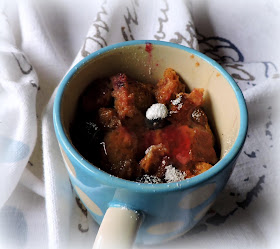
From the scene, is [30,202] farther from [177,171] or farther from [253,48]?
[253,48]

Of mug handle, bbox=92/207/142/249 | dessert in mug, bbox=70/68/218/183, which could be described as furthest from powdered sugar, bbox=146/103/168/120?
mug handle, bbox=92/207/142/249

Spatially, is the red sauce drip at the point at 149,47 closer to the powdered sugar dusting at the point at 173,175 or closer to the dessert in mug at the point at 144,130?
the dessert in mug at the point at 144,130

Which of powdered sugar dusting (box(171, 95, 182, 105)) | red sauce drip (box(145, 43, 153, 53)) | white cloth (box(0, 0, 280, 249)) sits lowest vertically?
A: white cloth (box(0, 0, 280, 249))

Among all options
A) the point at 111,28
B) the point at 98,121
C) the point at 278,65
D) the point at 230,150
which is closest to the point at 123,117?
the point at 98,121

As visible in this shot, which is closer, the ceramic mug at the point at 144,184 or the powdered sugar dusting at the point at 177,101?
the ceramic mug at the point at 144,184

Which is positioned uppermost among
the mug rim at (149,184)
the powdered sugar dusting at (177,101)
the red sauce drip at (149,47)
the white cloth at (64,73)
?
the red sauce drip at (149,47)

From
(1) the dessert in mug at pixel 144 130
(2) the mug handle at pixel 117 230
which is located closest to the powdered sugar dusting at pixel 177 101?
(1) the dessert in mug at pixel 144 130

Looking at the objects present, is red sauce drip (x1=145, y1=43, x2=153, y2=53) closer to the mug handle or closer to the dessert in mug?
the dessert in mug
